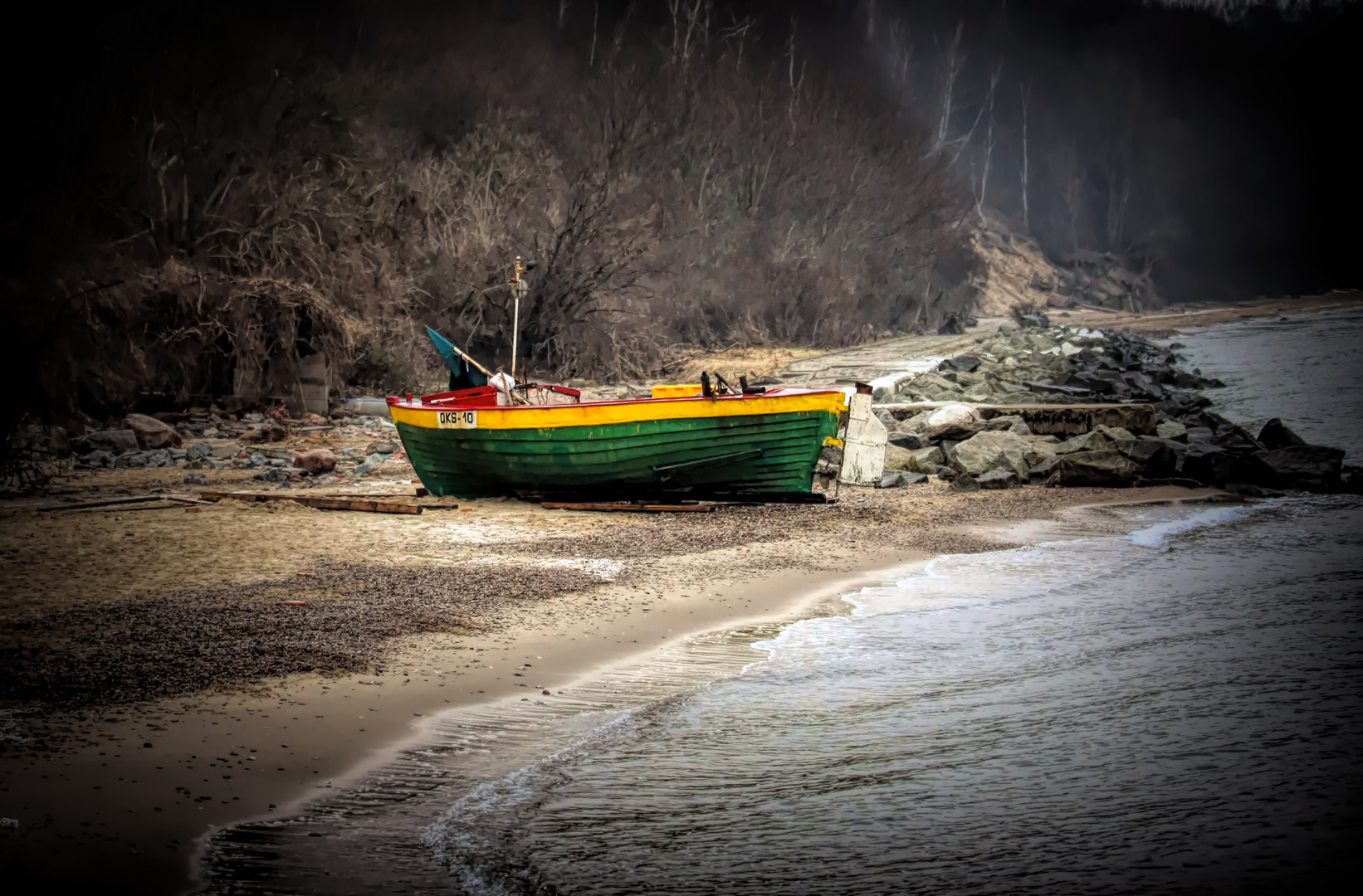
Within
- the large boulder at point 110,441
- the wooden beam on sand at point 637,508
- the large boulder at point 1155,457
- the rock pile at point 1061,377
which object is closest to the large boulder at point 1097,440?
the large boulder at point 1155,457

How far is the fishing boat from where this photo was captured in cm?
1215

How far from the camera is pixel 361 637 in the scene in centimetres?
697

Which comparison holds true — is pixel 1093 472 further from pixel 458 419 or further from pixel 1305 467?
pixel 458 419

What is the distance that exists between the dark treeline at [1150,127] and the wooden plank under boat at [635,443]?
5520 cm

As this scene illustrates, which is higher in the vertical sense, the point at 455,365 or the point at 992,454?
the point at 455,365

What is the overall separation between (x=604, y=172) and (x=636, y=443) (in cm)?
2020

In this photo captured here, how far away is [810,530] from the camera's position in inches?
456

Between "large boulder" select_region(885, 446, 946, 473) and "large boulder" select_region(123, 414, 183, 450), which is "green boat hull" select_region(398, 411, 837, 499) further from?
"large boulder" select_region(123, 414, 183, 450)

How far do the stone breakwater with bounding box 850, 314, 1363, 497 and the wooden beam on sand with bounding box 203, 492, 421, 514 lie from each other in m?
6.26

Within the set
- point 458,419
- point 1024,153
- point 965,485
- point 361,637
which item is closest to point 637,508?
point 458,419

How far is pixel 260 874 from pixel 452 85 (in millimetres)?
36208

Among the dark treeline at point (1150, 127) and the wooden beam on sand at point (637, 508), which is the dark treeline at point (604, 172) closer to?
the dark treeline at point (1150, 127)

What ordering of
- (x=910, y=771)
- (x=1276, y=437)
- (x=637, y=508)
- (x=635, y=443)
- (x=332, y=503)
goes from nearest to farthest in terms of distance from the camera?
(x=910, y=771)
(x=332, y=503)
(x=635, y=443)
(x=637, y=508)
(x=1276, y=437)

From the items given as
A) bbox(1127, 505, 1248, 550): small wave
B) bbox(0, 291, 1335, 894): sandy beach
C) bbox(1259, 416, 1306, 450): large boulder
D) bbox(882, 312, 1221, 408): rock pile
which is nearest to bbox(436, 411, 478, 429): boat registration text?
bbox(0, 291, 1335, 894): sandy beach
